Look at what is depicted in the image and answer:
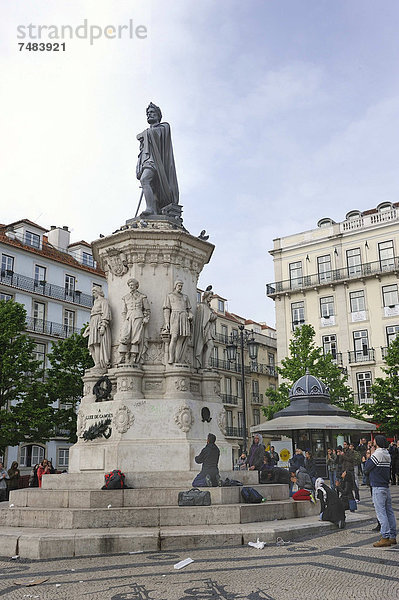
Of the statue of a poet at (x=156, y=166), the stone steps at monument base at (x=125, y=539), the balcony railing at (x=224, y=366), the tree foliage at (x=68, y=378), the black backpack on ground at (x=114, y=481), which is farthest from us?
the balcony railing at (x=224, y=366)

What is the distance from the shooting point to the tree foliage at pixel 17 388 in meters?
25.7

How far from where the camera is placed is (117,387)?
35.7 ft

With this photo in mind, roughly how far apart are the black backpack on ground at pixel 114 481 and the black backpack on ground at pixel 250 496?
1915mm

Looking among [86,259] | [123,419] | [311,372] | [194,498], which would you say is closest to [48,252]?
[86,259]

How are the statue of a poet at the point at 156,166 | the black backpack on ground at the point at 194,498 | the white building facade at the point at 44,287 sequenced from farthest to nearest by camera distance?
the white building facade at the point at 44,287 → the statue of a poet at the point at 156,166 → the black backpack on ground at the point at 194,498

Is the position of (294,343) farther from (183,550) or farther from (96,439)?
(183,550)

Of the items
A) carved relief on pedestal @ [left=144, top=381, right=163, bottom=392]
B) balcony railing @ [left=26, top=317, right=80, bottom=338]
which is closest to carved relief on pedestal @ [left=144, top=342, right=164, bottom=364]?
carved relief on pedestal @ [left=144, top=381, right=163, bottom=392]

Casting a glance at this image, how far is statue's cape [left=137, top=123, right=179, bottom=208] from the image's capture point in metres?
13.1

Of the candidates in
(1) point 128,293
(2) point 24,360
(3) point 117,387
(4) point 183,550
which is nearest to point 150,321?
(1) point 128,293

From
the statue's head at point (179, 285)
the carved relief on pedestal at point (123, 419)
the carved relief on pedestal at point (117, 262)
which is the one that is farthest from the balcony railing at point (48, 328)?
the carved relief on pedestal at point (123, 419)

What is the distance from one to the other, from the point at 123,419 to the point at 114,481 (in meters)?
1.39

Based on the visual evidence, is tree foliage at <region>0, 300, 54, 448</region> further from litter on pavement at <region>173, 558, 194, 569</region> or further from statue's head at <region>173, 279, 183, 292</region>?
litter on pavement at <region>173, 558, 194, 569</region>

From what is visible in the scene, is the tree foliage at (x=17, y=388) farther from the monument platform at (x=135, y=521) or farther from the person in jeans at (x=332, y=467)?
the monument platform at (x=135, y=521)

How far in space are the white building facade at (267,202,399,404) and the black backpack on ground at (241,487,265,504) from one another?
33517 mm
